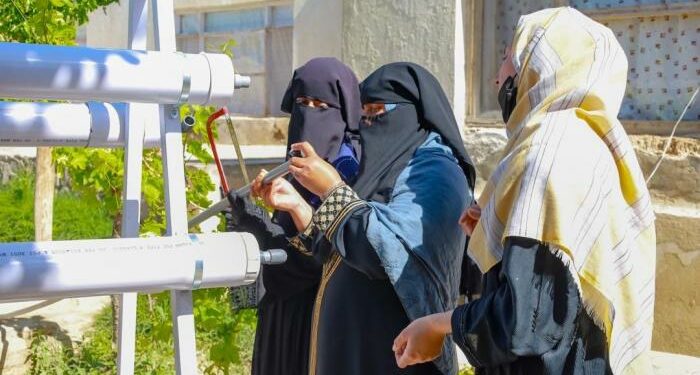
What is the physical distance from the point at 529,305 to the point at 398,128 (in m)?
0.90

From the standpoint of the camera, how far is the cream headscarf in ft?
5.38

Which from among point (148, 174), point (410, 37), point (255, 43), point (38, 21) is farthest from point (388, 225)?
point (255, 43)

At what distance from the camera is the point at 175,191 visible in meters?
1.76

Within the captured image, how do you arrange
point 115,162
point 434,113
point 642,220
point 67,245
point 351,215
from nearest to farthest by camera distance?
point 67,245
point 642,220
point 351,215
point 434,113
point 115,162

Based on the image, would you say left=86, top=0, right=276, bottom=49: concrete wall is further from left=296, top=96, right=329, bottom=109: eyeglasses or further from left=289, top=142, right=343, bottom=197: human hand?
left=289, top=142, right=343, bottom=197: human hand

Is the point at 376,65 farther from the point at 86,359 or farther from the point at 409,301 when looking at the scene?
the point at 409,301

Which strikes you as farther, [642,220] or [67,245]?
[642,220]

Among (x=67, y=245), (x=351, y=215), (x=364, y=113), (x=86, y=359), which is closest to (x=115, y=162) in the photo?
(x=86, y=359)

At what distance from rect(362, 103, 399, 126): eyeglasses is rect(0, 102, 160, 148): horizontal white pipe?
64 cm

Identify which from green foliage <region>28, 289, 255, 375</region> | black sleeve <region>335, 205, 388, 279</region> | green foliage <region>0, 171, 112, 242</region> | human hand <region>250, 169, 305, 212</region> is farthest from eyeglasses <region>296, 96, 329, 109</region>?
green foliage <region>0, 171, 112, 242</region>

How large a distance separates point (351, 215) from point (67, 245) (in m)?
0.83

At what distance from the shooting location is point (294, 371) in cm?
286

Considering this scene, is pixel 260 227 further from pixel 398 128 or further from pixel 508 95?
pixel 508 95

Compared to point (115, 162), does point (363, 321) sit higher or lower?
lower
